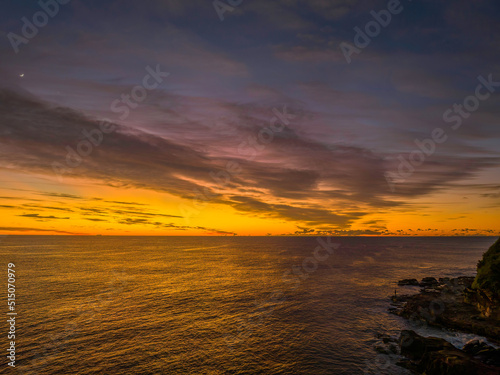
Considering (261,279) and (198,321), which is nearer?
(198,321)

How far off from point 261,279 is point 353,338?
2156 inches

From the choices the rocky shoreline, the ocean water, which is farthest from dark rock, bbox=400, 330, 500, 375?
the ocean water

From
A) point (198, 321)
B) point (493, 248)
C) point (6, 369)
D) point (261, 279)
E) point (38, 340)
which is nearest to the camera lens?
point (6, 369)

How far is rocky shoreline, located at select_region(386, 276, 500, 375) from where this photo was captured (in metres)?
29.6

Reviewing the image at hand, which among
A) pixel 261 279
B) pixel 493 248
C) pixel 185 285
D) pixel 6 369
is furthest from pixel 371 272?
pixel 6 369

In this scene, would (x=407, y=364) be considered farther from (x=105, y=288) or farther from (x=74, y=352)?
(x=105, y=288)

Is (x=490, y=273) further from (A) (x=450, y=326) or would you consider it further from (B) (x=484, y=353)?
(B) (x=484, y=353)

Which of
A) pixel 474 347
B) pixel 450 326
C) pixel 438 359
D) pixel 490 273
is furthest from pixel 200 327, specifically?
pixel 490 273

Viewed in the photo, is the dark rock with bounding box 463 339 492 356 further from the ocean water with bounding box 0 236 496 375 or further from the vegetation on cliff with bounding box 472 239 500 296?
the vegetation on cliff with bounding box 472 239 500 296

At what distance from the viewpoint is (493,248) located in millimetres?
56562

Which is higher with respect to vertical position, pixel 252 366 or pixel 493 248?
pixel 493 248

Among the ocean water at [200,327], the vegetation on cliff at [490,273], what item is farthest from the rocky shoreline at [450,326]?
the ocean water at [200,327]

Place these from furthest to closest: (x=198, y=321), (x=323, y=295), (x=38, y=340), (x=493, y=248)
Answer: (x=323, y=295), (x=493, y=248), (x=198, y=321), (x=38, y=340)

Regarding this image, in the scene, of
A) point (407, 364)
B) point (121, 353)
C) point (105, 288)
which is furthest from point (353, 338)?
point (105, 288)
